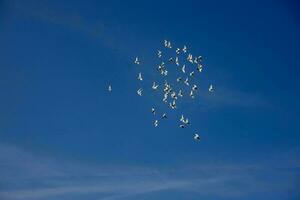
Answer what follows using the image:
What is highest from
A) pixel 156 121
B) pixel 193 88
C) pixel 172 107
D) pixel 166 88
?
pixel 166 88

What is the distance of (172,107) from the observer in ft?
129

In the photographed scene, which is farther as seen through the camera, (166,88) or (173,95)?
(166,88)

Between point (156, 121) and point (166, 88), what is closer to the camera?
point (156, 121)

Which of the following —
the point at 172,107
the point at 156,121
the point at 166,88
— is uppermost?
the point at 166,88

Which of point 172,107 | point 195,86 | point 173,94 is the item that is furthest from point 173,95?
point 195,86

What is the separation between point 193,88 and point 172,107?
238 inches

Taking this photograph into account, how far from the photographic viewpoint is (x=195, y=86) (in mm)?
40344

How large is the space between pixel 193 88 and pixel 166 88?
7493 mm

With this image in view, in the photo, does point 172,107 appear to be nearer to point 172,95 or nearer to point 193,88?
point 172,95

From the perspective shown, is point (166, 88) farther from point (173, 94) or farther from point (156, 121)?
point (156, 121)

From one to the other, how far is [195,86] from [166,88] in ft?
22.8

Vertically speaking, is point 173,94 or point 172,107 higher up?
point 173,94

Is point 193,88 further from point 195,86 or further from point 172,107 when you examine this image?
point 172,107

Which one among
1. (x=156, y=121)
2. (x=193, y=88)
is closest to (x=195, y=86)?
(x=193, y=88)
